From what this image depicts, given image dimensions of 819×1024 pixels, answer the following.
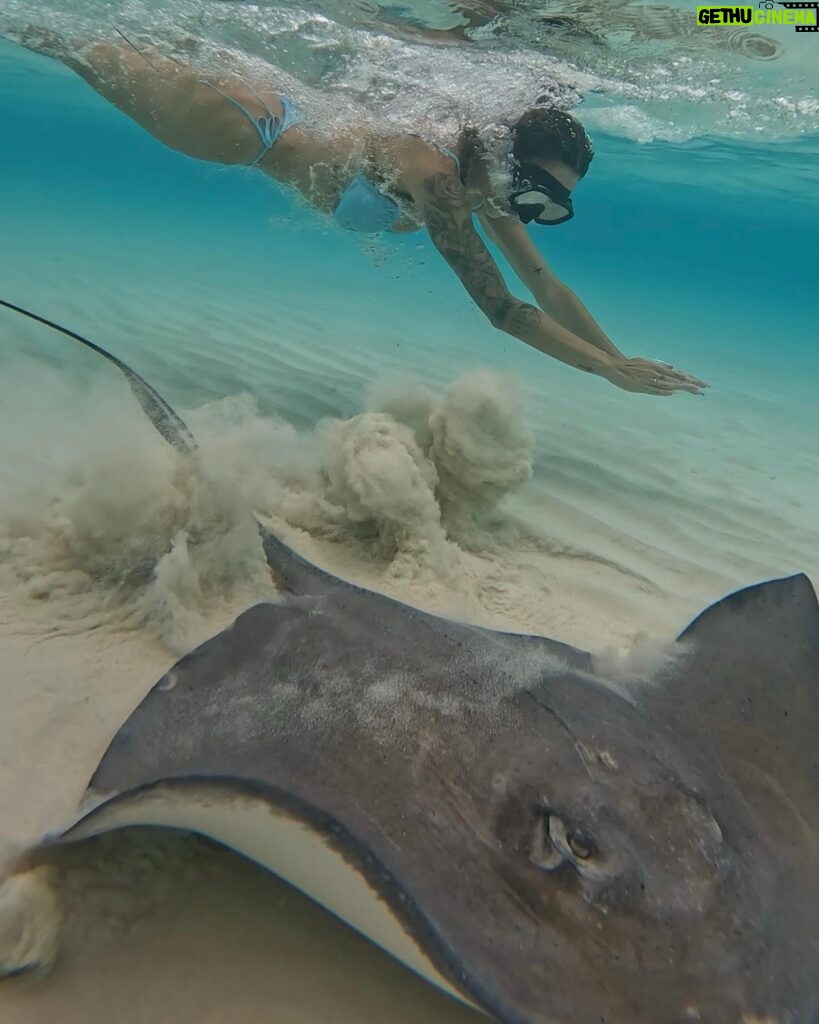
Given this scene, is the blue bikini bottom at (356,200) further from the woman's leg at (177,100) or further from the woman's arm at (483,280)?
the woman's arm at (483,280)

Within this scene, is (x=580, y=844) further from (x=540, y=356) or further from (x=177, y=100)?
(x=540, y=356)

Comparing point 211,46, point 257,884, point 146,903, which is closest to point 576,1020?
point 257,884

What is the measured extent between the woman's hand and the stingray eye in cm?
421

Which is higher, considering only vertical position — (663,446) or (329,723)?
(663,446)

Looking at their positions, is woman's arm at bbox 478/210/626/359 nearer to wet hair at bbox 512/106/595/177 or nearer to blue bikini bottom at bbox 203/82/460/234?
blue bikini bottom at bbox 203/82/460/234

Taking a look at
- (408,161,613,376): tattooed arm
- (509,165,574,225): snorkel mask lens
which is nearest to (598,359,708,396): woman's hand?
(408,161,613,376): tattooed arm

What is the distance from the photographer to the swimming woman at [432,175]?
5.77 m

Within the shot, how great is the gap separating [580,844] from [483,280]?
17.0 feet

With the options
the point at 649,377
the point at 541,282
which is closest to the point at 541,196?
the point at 541,282

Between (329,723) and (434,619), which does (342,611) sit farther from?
(329,723)

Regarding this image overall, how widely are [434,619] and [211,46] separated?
9955 millimetres

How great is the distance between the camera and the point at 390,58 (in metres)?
9.15

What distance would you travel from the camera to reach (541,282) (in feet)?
23.3

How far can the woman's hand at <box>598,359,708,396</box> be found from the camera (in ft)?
17.3
